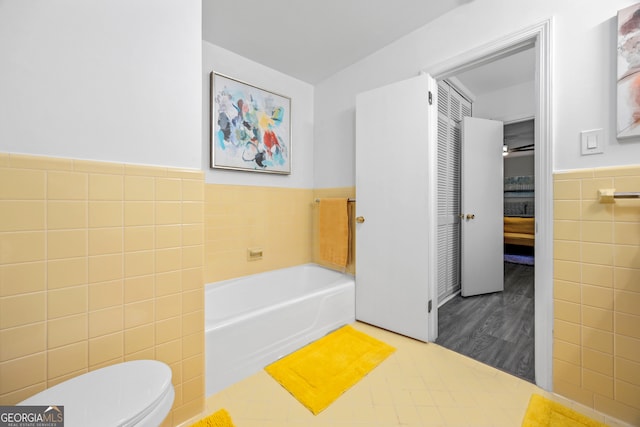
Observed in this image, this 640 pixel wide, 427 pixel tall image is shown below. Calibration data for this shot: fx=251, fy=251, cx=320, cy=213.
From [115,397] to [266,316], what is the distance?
0.84 m

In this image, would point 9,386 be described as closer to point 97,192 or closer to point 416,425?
point 97,192

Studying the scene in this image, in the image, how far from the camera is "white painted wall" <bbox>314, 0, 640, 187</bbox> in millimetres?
1141

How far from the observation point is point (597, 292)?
3.80 feet

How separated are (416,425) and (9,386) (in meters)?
1.52

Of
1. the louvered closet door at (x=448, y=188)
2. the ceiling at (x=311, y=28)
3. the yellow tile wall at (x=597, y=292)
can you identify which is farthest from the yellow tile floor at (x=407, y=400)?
the ceiling at (x=311, y=28)

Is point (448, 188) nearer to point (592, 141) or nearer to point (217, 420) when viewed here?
point (592, 141)

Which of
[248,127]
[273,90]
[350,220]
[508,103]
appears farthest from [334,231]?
[508,103]

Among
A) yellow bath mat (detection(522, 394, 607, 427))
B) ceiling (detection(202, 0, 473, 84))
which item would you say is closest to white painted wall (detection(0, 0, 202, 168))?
ceiling (detection(202, 0, 473, 84))

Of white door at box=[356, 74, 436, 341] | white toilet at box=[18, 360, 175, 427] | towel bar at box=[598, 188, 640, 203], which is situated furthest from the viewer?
white door at box=[356, 74, 436, 341]

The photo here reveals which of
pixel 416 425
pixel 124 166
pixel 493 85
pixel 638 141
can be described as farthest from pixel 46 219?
pixel 493 85

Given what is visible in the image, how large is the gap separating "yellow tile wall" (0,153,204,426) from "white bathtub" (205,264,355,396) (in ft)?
0.52

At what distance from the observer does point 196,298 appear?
1.19 m

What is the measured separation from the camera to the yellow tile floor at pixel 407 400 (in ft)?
3.76

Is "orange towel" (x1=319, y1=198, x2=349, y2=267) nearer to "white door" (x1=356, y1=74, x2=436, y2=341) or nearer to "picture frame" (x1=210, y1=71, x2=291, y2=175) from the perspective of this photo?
"white door" (x1=356, y1=74, x2=436, y2=341)
